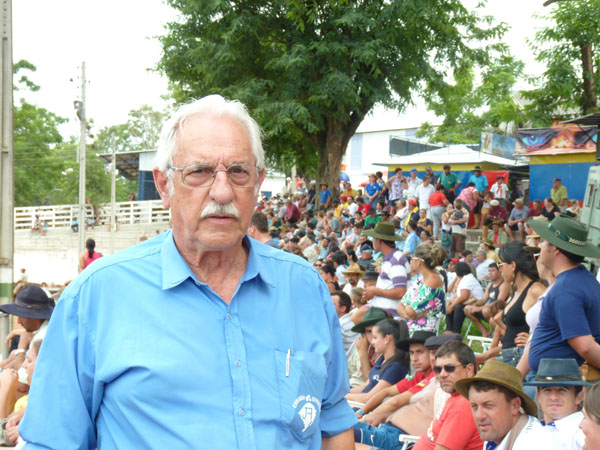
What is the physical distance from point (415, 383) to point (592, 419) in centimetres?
308

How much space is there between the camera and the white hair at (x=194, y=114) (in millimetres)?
1885

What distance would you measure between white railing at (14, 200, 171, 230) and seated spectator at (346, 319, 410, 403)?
111ft

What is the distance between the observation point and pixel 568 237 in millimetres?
4367

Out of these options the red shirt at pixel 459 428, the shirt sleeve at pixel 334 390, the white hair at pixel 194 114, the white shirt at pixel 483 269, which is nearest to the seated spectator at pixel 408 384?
the red shirt at pixel 459 428

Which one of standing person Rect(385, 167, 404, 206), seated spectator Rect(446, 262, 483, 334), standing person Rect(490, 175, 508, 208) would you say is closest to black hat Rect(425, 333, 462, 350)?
seated spectator Rect(446, 262, 483, 334)

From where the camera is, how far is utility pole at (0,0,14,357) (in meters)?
7.99

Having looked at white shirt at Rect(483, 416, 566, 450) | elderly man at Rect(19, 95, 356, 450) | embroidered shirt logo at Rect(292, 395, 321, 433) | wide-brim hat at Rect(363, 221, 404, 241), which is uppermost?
A: elderly man at Rect(19, 95, 356, 450)

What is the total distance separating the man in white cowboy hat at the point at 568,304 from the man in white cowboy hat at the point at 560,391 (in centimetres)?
15

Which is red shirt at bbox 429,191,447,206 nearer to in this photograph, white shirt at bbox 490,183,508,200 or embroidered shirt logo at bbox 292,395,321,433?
white shirt at bbox 490,183,508,200

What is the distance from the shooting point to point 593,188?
11.6 metres

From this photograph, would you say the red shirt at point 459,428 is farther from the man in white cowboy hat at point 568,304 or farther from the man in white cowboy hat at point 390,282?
the man in white cowboy hat at point 390,282

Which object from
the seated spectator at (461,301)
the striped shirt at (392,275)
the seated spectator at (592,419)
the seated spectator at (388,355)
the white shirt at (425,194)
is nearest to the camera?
the seated spectator at (592,419)

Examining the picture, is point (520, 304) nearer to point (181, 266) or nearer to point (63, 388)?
point (181, 266)

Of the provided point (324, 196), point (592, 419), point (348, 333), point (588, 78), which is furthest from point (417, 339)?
point (588, 78)
